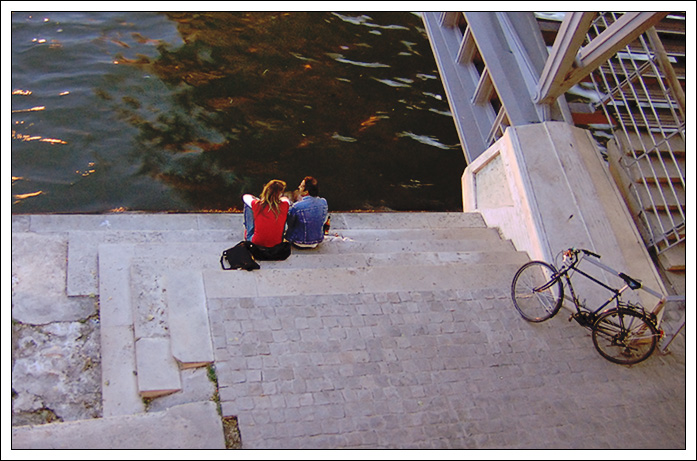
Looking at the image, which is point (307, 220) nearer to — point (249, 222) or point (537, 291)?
point (249, 222)

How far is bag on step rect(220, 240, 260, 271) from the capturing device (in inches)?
265

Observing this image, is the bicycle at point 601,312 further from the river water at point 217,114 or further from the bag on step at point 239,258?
the river water at point 217,114

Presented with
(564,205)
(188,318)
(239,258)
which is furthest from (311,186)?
(564,205)

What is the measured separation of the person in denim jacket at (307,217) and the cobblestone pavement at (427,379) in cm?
134

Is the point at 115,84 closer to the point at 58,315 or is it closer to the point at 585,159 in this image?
the point at 58,315

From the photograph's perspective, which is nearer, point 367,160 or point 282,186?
point 282,186

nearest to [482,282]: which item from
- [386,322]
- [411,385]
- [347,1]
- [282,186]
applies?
[386,322]

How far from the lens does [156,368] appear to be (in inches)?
214

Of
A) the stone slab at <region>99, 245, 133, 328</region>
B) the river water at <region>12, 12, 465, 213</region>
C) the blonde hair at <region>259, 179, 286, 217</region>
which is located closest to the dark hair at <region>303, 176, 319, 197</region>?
the blonde hair at <region>259, 179, 286, 217</region>

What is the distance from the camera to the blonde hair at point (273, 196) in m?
6.96

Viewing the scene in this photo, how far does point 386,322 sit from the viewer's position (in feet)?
21.0

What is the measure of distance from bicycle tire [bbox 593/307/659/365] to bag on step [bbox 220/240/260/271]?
3.68 metres

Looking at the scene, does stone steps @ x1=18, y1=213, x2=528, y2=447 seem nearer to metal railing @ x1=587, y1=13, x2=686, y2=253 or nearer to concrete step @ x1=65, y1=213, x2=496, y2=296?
concrete step @ x1=65, y1=213, x2=496, y2=296

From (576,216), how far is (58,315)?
602cm
